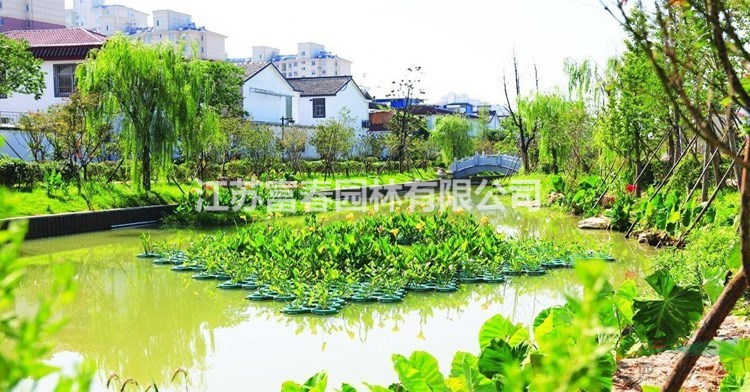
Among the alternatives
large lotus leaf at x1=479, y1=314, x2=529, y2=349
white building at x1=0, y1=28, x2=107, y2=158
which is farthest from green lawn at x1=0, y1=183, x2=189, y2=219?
white building at x1=0, y1=28, x2=107, y2=158

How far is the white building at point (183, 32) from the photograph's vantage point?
239 ft

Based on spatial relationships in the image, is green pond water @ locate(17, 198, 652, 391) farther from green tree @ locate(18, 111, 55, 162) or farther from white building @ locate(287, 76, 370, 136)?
white building @ locate(287, 76, 370, 136)

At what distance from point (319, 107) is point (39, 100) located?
14342 millimetres

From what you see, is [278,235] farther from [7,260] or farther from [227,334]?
[7,260]

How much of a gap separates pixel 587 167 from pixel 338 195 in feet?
→ 26.5

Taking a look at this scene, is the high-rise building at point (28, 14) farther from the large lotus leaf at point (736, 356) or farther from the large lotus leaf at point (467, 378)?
the large lotus leaf at point (736, 356)

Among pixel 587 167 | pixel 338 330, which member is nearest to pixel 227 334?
pixel 338 330

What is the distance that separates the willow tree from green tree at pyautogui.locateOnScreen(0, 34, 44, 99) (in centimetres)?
471

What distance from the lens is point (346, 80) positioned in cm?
3678

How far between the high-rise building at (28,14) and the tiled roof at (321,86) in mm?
22388

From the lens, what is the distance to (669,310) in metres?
3.62

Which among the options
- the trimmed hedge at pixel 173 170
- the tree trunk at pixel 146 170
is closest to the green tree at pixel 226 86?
the trimmed hedge at pixel 173 170

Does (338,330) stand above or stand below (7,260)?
below

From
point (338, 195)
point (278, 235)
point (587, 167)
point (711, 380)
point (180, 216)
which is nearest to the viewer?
point (711, 380)
